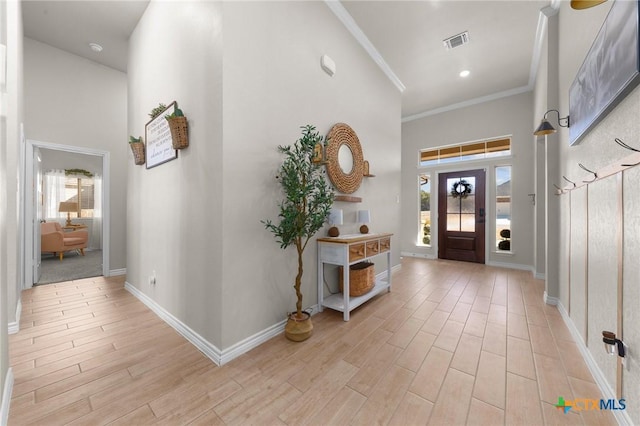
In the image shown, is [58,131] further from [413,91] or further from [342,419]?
[413,91]

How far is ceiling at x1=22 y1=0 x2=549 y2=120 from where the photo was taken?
2754mm

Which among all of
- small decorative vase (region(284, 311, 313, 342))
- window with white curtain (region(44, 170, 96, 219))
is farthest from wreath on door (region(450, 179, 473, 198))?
window with white curtain (region(44, 170, 96, 219))

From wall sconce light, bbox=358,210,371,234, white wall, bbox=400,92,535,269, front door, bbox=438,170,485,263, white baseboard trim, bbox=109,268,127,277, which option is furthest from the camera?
front door, bbox=438,170,485,263

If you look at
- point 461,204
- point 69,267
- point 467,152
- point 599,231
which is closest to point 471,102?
point 467,152

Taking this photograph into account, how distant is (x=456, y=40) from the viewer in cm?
325

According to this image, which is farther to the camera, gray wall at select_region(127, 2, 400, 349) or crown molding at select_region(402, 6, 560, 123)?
crown molding at select_region(402, 6, 560, 123)

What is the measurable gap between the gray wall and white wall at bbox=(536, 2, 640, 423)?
2.00 m

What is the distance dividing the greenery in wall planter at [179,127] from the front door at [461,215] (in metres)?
5.02

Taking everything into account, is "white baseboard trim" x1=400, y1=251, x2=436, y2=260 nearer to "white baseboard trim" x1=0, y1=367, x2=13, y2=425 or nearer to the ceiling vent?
the ceiling vent

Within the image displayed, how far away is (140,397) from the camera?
1.35 m

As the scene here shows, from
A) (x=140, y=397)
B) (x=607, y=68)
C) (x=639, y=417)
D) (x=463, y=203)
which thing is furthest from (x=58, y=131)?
(x=463, y=203)

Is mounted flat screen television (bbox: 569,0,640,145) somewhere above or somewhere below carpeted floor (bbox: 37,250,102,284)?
above

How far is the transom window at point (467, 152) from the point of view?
15.6 feet

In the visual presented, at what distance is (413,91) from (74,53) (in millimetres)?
5511
